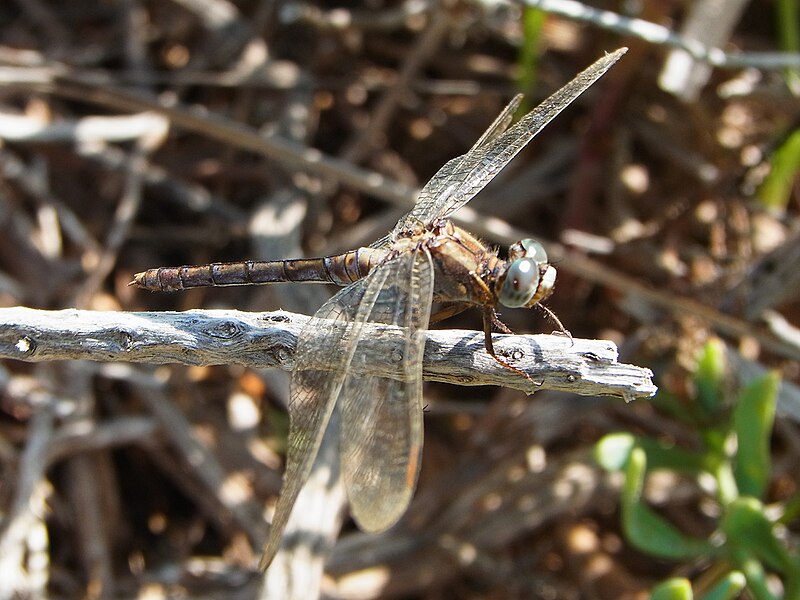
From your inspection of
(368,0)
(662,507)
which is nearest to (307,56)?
(368,0)

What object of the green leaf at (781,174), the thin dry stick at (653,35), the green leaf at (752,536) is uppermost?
the thin dry stick at (653,35)

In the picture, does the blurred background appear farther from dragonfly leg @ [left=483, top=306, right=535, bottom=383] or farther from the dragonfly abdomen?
dragonfly leg @ [left=483, top=306, right=535, bottom=383]

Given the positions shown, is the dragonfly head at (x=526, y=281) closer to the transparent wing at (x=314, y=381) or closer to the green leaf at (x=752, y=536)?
the transparent wing at (x=314, y=381)

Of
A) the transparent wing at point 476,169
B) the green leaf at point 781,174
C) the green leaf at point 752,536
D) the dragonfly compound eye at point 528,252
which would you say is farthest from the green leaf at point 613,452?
the green leaf at point 781,174

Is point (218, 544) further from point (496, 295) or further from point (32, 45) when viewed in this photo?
point (32, 45)

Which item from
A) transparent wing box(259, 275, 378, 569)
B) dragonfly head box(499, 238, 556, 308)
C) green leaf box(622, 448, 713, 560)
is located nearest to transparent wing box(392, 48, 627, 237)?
dragonfly head box(499, 238, 556, 308)

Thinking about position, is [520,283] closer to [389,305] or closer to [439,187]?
[389,305]

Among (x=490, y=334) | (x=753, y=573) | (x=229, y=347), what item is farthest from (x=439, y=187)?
(x=753, y=573)

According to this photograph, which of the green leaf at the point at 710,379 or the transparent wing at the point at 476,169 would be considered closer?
the green leaf at the point at 710,379
